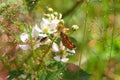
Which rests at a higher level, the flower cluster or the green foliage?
the flower cluster

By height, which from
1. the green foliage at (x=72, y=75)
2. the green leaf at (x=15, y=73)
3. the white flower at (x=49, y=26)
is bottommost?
the green foliage at (x=72, y=75)

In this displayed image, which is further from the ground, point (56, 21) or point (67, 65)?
point (56, 21)

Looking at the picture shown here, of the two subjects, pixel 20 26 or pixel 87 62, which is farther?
pixel 87 62

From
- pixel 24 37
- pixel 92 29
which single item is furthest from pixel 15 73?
pixel 92 29

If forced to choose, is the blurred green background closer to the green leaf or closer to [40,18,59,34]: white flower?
[40,18,59,34]: white flower

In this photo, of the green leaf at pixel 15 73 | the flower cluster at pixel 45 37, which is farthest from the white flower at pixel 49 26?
the green leaf at pixel 15 73

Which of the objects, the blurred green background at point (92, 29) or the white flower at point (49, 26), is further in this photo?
the blurred green background at point (92, 29)

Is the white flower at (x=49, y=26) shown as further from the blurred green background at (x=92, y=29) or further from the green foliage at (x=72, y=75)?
the green foliage at (x=72, y=75)

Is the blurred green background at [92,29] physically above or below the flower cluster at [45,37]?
below

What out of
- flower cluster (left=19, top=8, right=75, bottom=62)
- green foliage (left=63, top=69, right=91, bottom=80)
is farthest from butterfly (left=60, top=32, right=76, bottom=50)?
green foliage (left=63, top=69, right=91, bottom=80)

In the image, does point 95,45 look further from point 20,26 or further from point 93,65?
point 20,26

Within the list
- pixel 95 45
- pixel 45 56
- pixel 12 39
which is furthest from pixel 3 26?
pixel 95 45
